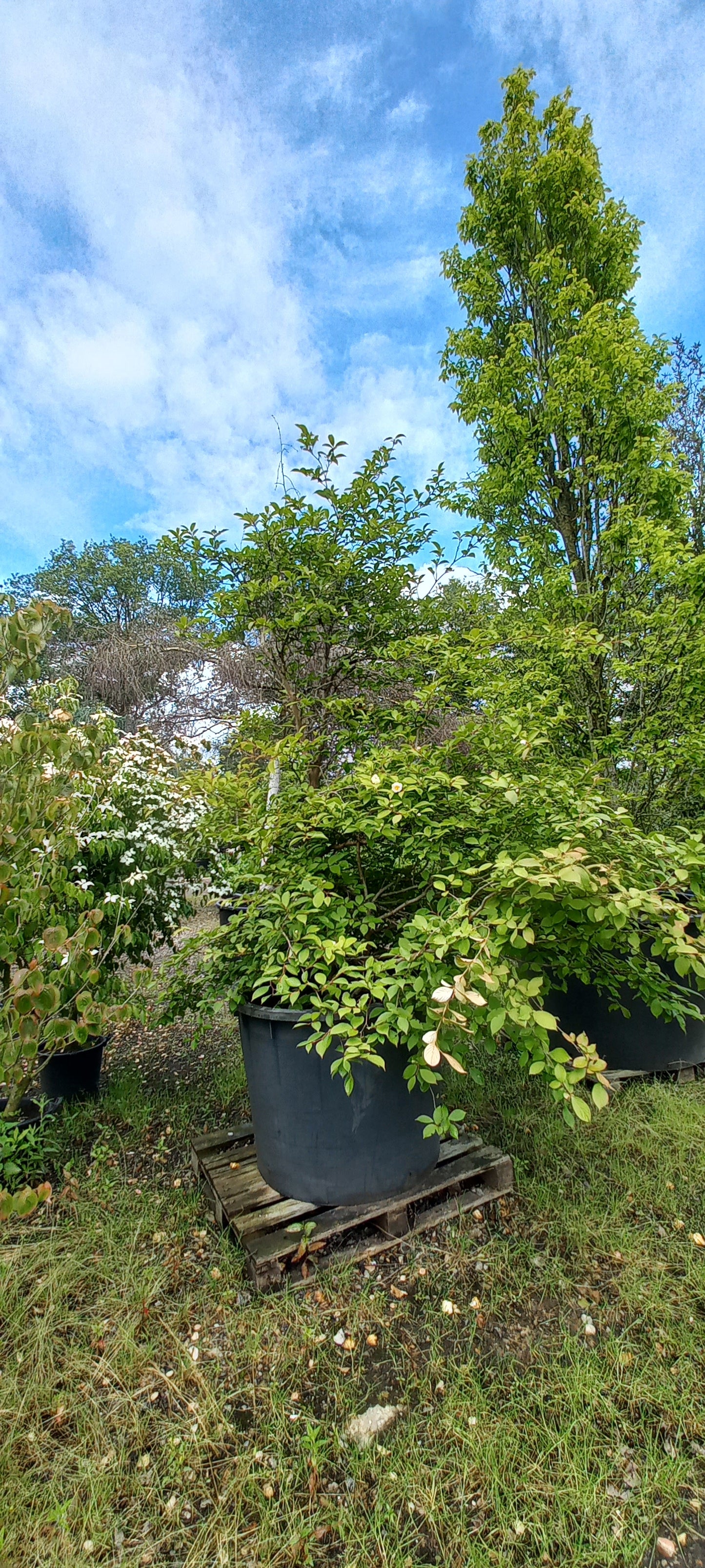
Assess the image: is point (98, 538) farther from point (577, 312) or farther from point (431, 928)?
point (431, 928)

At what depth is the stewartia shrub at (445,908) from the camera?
1.21 m

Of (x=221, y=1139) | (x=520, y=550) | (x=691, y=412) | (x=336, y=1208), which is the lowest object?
(x=336, y=1208)

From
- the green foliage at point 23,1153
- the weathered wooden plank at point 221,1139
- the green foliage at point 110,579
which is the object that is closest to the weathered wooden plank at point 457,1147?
the weathered wooden plank at point 221,1139

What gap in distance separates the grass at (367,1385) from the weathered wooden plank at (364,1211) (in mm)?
91

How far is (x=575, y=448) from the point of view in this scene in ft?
12.5

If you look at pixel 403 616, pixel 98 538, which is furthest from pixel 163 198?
pixel 98 538

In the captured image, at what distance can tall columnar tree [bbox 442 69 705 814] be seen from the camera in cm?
321

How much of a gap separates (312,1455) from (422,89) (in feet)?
19.5

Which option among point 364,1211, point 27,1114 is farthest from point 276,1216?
point 27,1114

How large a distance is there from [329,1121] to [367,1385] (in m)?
0.50

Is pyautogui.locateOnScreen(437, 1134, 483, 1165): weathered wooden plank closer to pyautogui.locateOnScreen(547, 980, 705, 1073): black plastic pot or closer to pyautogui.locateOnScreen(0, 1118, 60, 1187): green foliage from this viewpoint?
pyautogui.locateOnScreen(547, 980, 705, 1073): black plastic pot

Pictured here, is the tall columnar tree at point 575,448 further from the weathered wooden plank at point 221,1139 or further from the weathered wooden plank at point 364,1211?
the weathered wooden plank at point 221,1139

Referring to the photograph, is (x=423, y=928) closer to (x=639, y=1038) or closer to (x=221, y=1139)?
(x=221, y=1139)

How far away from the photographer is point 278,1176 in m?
1.69
